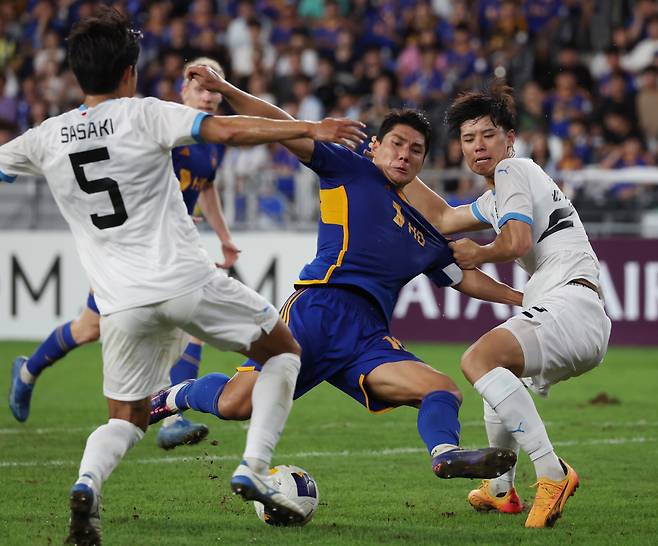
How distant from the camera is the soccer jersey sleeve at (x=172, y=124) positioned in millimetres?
4926

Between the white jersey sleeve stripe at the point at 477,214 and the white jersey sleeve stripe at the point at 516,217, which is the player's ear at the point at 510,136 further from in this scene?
the white jersey sleeve stripe at the point at 516,217

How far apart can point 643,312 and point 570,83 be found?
12.1 ft

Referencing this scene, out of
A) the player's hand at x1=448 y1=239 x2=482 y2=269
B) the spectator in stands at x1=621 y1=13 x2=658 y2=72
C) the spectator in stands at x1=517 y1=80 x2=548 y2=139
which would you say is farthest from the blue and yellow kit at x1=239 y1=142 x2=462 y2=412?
the spectator in stands at x1=621 y1=13 x2=658 y2=72

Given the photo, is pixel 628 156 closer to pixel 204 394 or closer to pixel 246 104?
pixel 246 104

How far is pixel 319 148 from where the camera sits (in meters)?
6.12

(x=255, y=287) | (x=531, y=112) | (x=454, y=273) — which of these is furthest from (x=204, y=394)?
(x=531, y=112)

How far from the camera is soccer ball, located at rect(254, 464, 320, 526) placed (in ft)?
18.9

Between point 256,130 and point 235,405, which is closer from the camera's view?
point 256,130

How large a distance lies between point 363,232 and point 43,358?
340 cm

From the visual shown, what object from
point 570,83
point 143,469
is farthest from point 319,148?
point 570,83

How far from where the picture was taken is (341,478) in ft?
23.4

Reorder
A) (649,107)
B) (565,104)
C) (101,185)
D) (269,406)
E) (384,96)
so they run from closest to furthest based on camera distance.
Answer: (101,185)
(269,406)
(649,107)
(565,104)
(384,96)

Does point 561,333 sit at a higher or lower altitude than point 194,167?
lower

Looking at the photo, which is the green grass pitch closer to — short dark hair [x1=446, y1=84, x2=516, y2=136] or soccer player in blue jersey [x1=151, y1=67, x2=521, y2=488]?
soccer player in blue jersey [x1=151, y1=67, x2=521, y2=488]
